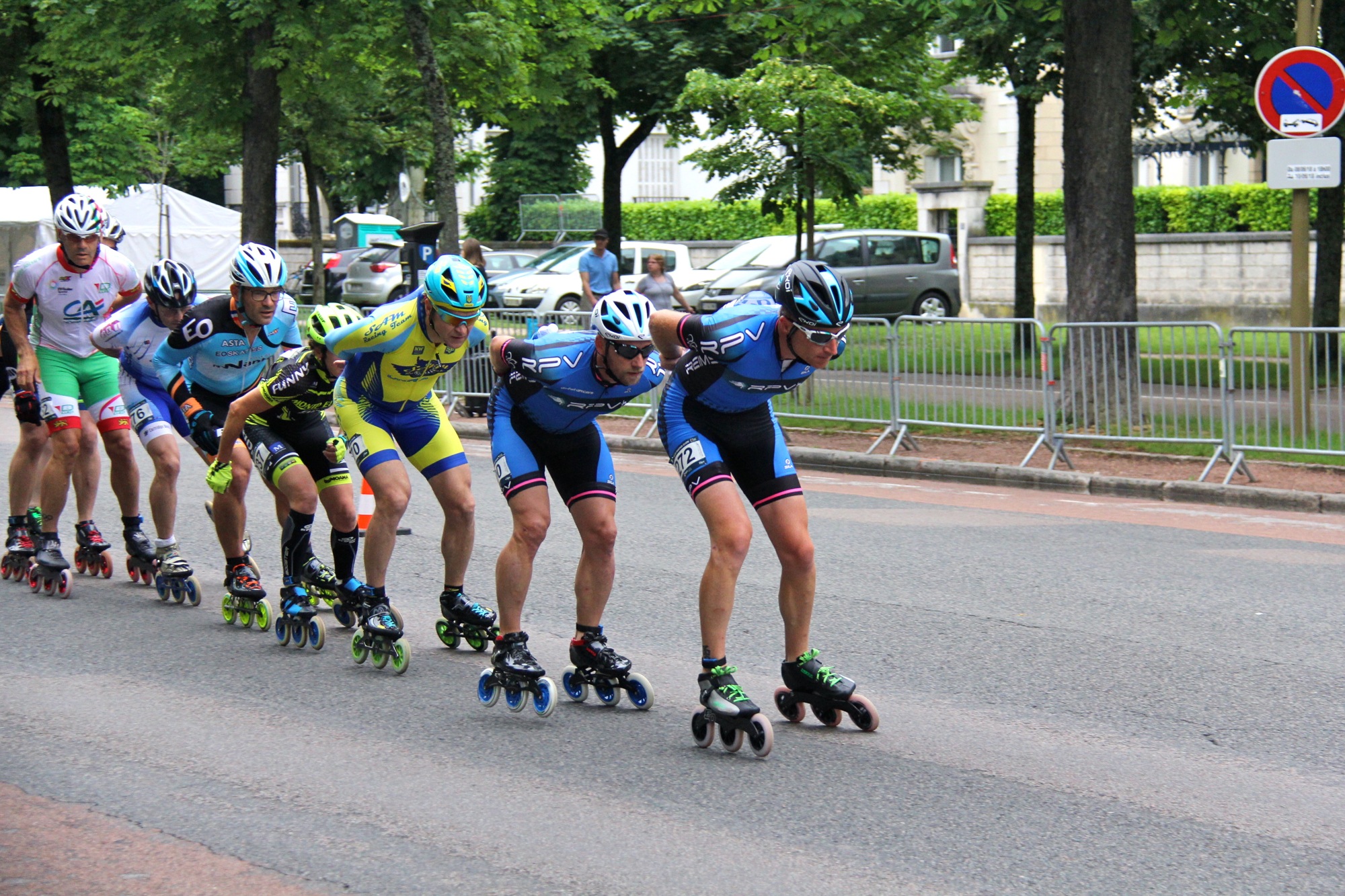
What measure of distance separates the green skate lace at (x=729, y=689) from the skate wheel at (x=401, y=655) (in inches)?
72.6

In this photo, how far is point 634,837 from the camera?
192 inches

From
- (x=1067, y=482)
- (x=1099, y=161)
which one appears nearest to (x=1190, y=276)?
(x=1099, y=161)

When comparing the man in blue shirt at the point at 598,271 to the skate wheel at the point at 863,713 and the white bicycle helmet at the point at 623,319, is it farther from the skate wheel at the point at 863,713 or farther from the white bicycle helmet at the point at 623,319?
the skate wheel at the point at 863,713

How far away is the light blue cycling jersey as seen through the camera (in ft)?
20.5

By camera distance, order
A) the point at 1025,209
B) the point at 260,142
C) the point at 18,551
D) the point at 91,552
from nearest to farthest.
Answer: the point at 18,551 < the point at 91,552 < the point at 260,142 < the point at 1025,209

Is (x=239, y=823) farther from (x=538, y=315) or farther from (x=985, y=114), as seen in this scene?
(x=985, y=114)

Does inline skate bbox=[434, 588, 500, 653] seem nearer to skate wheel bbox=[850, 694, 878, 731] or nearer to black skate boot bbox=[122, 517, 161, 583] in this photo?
skate wheel bbox=[850, 694, 878, 731]

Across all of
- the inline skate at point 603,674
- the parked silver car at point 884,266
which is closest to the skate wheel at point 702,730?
the inline skate at point 603,674

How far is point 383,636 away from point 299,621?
0.78m

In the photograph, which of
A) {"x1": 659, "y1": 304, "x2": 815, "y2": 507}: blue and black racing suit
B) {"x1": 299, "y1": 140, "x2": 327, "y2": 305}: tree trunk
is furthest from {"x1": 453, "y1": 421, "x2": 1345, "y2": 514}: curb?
{"x1": 299, "y1": 140, "x2": 327, "y2": 305}: tree trunk

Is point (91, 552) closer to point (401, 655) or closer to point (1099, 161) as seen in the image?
point (401, 655)

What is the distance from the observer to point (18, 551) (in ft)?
31.0

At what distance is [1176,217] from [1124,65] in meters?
27.3

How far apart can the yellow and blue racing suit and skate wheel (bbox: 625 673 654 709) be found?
1.52 meters
